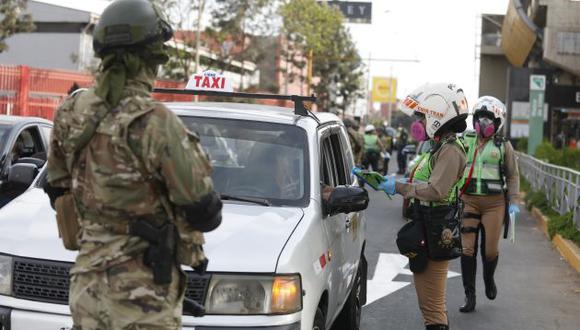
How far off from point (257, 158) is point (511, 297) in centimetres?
448

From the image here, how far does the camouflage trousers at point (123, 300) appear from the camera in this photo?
307cm

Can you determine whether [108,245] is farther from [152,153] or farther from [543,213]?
[543,213]

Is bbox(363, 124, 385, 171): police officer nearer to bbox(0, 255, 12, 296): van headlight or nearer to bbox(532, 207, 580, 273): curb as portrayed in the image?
bbox(532, 207, 580, 273): curb

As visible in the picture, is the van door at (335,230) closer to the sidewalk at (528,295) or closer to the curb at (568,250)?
the sidewalk at (528,295)

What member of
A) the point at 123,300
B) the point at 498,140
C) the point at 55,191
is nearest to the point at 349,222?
the point at 498,140

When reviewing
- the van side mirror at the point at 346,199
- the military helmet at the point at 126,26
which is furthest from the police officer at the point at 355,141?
the military helmet at the point at 126,26

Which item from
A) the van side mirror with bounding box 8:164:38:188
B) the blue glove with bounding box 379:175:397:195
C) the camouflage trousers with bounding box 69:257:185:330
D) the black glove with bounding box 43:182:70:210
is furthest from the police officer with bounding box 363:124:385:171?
the camouflage trousers with bounding box 69:257:185:330

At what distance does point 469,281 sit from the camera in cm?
793

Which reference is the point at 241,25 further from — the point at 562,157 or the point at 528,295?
the point at 528,295

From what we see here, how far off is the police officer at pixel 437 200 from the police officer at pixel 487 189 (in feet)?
7.59

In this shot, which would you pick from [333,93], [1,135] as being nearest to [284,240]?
[1,135]

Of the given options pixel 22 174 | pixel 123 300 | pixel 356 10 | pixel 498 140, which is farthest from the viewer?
pixel 356 10

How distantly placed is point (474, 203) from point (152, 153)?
5360mm

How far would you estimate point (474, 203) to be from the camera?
7977 mm
